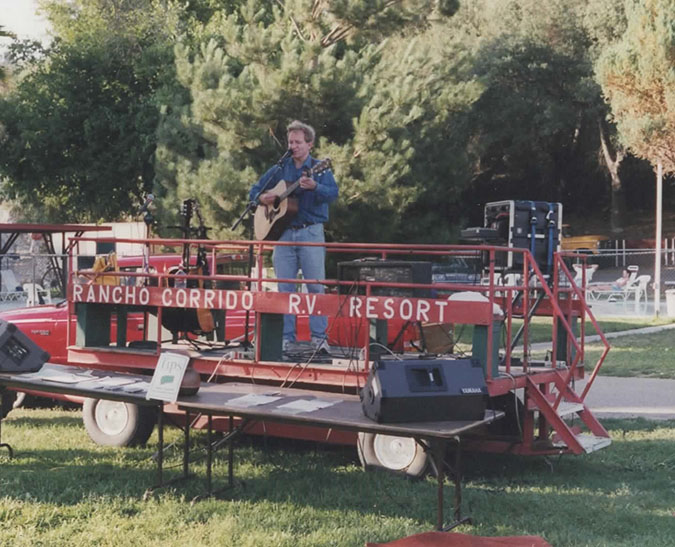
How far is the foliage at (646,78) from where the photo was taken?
2338cm

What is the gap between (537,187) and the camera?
45062 mm

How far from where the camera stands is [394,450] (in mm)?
6453

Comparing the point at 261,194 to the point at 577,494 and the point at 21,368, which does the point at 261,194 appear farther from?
the point at 577,494

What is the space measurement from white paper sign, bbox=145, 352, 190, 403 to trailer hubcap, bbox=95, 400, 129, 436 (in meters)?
1.63

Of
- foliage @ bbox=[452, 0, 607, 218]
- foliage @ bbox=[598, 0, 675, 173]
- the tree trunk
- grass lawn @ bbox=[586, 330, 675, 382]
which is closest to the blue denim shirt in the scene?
grass lawn @ bbox=[586, 330, 675, 382]

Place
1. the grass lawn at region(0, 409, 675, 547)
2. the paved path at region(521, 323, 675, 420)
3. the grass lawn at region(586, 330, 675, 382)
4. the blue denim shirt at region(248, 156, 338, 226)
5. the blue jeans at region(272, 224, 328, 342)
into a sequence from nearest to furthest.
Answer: the grass lawn at region(0, 409, 675, 547)
the blue denim shirt at region(248, 156, 338, 226)
the blue jeans at region(272, 224, 328, 342)
the paved path at region(521, 323, 675, 420)
the grass lawn at region(586, 330, 675, 382)

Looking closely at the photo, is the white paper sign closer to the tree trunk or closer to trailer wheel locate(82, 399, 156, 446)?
trailer wheel locate(82, 399, 156, 446)

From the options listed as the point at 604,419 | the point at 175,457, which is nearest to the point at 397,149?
the point at 604,419

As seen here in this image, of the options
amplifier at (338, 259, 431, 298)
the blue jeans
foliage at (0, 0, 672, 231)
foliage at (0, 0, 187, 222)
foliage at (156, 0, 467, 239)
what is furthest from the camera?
foliage at (0, 0, 187, 222)

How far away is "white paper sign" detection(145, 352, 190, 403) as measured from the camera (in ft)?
19.2

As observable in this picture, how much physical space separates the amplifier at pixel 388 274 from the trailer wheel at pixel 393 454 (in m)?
1.10

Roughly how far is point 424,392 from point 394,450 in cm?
129

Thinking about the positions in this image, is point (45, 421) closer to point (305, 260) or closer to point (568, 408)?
point (305, 260)

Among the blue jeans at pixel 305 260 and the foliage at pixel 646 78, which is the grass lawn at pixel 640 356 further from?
the foliage at pixel 646 78
